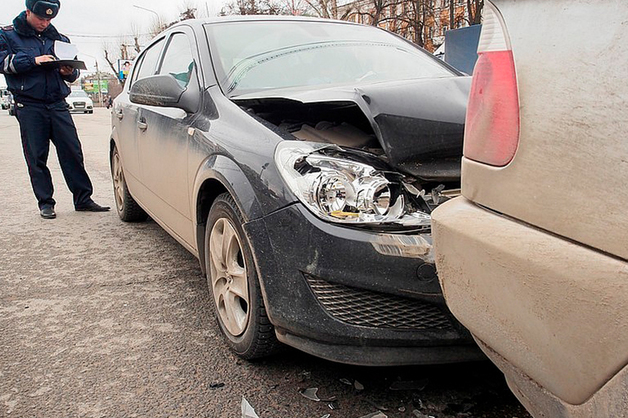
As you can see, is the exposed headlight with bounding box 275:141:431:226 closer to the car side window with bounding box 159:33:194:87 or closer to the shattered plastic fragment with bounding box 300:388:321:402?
the shattered plastic fragment with bounding box 300:388:321:402

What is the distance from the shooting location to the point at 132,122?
159 inches

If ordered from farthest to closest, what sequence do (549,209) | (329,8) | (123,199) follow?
(329,8)
(123,199)
(549,209)

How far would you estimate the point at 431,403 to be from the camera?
2.10 m

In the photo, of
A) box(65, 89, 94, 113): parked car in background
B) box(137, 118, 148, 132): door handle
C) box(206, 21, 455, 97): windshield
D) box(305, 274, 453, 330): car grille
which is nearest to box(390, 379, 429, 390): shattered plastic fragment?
box(305, 274, 453, 330): car grille

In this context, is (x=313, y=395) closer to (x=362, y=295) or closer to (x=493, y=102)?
(x=362, y=295)

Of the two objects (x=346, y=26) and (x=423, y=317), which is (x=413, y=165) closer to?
(x=423, y=317)

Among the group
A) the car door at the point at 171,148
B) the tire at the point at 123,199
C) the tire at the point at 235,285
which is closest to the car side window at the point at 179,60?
the car door at the point at 171,148

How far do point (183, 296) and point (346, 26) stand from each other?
79.7 inches

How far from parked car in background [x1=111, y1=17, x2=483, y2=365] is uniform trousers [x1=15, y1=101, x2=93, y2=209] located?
2604 mm

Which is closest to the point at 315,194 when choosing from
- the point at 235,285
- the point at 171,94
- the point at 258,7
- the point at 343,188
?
the point at 343,188

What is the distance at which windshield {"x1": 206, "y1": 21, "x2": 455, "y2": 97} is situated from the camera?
9.48 ft

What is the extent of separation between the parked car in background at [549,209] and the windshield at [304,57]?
1.62 meters

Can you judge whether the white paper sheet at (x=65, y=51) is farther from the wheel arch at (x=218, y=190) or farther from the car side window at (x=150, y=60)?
the wheel arch at (x=218, y=190)

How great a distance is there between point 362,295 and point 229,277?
0.79 metres
